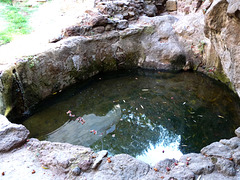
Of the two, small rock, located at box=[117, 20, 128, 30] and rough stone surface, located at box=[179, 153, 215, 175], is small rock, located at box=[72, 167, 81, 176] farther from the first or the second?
small rock, located at box=[117, 20, 128, 30]

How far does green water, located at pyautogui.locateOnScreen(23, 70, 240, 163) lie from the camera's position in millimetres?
4395

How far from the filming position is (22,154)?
10.8ft

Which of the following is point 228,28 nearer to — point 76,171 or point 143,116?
point 143,116

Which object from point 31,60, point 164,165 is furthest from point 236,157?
point 31,60

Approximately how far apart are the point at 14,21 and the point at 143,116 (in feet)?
20.4

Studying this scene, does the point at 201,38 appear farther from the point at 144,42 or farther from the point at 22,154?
the point at 22,154

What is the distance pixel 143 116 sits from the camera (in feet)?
17.3

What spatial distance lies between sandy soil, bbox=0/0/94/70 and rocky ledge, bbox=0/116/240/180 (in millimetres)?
2623

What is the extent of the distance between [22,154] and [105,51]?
16.2 ft

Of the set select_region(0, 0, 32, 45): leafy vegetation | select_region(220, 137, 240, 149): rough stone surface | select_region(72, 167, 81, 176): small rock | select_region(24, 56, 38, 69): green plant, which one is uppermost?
select_region(0, 0, 32, 45): leafy vegetation

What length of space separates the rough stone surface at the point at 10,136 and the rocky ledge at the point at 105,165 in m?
0.01

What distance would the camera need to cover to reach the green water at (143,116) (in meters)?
4.39

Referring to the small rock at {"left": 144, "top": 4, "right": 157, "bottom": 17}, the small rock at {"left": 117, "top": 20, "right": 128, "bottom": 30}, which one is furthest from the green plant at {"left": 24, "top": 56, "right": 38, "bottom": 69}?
the small rock at {"left": 144, "top": 4, "right": 157, "bottom": 17}

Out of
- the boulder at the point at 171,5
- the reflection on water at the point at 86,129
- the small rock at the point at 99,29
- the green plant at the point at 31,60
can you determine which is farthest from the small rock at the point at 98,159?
the boulder at the point at 171,5
